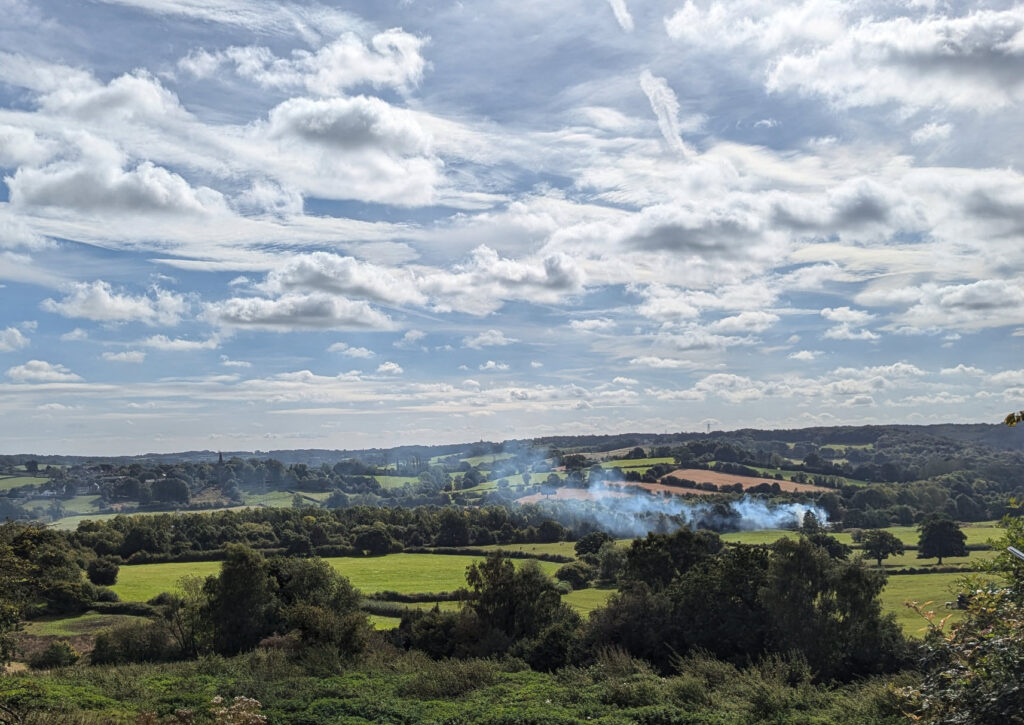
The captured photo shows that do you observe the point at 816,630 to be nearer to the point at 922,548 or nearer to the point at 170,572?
the point at 922,548

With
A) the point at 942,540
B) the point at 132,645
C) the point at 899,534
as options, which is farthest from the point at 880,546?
the point at 132,645

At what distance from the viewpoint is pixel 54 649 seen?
5006 cm

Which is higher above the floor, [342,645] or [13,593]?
[13,593]

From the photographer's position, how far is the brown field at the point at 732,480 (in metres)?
160

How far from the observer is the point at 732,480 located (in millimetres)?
172250

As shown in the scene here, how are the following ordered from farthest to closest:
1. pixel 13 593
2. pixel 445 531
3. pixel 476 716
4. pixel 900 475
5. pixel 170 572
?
1. pixel 900 475
2. pixel 445 531
3. pixel 170 572
4. pixel 476 716
5. pixel 13 593

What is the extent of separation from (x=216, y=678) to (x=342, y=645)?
9.14 meters

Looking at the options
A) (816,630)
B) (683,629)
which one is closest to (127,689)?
(683,629)

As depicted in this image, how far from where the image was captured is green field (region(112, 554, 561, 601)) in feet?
247

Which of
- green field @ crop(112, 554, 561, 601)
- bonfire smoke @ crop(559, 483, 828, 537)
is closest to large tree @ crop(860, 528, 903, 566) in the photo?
bonfire smoke @ crop(559, 483, 828, 537)

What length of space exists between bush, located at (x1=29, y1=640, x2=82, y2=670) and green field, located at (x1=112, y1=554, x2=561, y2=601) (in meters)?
19.5

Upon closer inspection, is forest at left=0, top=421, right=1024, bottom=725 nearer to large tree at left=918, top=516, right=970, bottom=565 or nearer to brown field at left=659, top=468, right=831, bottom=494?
large tree at left=918, top=516, right=970, bottom=565

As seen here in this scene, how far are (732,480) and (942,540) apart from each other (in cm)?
8315

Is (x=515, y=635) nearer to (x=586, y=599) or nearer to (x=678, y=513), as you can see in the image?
(x=586, y=599)
